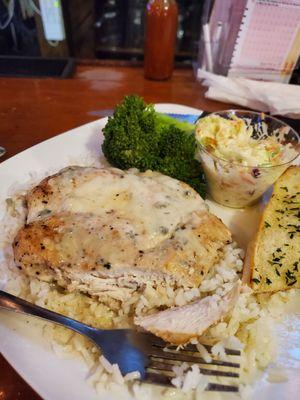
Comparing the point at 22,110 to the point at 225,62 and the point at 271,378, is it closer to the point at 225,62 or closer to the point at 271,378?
the point at 225,62

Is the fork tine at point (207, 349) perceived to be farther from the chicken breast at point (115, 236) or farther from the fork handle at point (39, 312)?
the fork handle at point (39, 312)

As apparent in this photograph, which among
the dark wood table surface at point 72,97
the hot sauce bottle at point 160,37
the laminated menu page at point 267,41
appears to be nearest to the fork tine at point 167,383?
the dark wood table surface at point 72,97

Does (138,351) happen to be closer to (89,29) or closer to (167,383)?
(167,383)

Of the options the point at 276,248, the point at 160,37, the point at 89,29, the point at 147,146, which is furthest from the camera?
the point at 89,29

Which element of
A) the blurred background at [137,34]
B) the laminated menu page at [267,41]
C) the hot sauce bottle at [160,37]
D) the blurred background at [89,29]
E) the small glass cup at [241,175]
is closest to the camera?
the small glass cup at [241,175]

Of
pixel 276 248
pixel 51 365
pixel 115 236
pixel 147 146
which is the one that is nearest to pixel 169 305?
pixel 115 236

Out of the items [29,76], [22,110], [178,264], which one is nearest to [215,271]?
[178,264]

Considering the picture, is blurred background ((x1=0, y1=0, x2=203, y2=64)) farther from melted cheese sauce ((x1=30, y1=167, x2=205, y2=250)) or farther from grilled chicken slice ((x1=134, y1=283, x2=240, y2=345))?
grilled chicken slice ((x1=134, y1=283, x2=240, y2=345))

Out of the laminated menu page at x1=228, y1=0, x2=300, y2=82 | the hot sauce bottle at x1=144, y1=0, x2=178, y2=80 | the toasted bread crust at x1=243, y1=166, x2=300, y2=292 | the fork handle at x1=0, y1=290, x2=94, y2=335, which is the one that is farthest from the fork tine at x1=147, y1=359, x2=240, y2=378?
the hot sauce bottle at x1=144, y1=0, x2=178, y2=80
